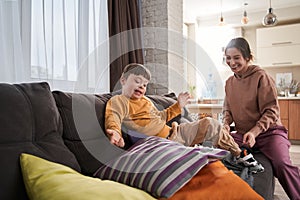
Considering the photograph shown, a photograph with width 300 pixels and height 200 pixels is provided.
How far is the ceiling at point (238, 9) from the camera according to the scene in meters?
4.82

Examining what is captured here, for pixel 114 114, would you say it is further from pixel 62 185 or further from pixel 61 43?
pixel 61 43

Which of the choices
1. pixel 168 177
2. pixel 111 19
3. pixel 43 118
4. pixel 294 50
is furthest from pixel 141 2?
pixel 294 50

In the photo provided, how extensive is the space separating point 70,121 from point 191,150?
1.72 ft

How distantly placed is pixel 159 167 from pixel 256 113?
107cm

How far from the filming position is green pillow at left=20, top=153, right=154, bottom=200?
62 cm

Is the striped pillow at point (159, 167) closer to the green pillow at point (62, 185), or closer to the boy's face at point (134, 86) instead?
the green pillow at point (62, 185)

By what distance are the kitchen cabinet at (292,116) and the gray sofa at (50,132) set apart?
12.8 ft

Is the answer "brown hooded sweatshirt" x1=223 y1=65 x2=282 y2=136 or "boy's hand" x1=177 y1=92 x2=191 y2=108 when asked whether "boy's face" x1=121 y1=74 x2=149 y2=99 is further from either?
"brown hooded sweatshirt" x1=223 y1=65 x2=282 y2=136

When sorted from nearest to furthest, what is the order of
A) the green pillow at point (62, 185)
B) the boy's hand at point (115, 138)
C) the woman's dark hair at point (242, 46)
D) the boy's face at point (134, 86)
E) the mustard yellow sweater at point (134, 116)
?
the green pillow at point (62, 185) < the boy's hand at point (115, 138) < the mustard yellow sweater at point (134, 116) < the boy's face at point (134, 86) < the woman's dark hair at point (242, 46)

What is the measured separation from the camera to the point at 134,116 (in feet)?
4.41

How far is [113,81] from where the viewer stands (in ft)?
8.40

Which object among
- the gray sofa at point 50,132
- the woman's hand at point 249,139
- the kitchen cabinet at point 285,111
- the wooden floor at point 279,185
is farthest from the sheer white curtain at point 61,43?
the kitchen cabinet at point 285,111

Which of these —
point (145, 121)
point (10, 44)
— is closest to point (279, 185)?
point (145, 121)

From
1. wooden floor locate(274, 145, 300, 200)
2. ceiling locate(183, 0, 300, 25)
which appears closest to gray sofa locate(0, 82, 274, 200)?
wooden floor locate(274, 145, 300, 200)
